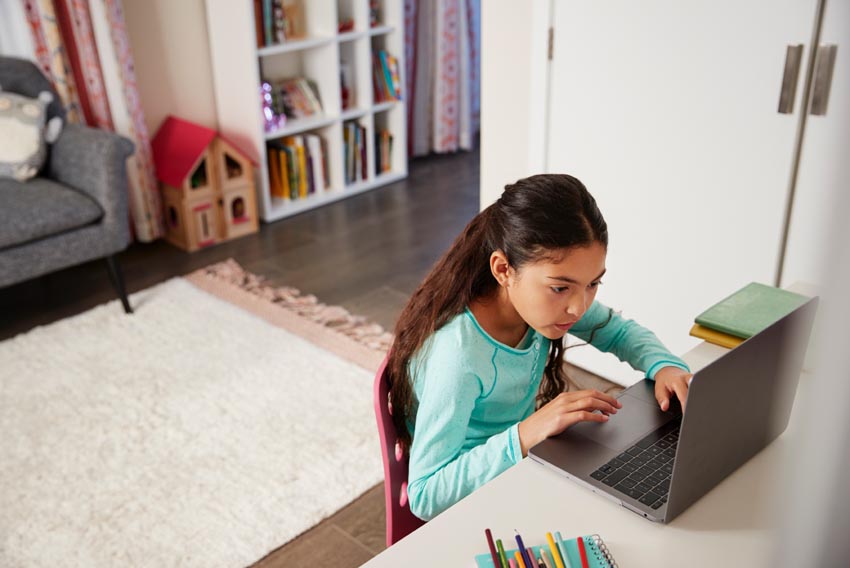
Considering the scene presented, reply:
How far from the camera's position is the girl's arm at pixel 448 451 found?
3.97 feet

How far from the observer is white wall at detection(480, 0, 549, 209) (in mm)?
2461

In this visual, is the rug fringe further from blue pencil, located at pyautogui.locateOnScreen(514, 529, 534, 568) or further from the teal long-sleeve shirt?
blue pencil, located at pyautogui.locateOnScreen(514, 529, 534, 568)

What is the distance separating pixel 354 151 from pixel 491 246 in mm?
3116

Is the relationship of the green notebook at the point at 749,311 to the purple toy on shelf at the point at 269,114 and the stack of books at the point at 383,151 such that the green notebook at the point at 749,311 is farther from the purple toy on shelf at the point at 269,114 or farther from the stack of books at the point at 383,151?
the stack of books at the point at 383,151

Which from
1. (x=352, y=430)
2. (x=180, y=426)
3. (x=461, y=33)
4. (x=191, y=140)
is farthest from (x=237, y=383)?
(x=461, y=33)

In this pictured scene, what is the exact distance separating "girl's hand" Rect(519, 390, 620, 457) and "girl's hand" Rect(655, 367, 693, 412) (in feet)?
0.46

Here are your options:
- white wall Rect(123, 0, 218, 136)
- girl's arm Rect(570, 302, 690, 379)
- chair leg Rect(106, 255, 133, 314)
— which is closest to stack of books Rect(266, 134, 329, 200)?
white wall Rect(123, 0, 218, 136)

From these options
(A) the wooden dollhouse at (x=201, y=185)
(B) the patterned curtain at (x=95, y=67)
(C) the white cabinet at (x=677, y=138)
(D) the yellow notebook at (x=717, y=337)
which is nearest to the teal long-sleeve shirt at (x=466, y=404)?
(D) the yellow notebook at (x=717, y=337)

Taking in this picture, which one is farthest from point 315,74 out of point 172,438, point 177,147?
point 172,438

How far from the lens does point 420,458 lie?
123cm

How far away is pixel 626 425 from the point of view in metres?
1.27

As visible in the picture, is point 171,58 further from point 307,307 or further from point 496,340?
point 496,340

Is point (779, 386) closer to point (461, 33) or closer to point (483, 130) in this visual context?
point (483, 130)

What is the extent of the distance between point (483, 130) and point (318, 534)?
1361 mm
